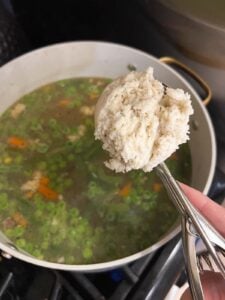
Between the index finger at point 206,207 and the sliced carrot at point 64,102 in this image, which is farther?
the sliced carrot at point 64,102

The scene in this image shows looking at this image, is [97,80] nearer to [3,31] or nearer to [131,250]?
[3,31]

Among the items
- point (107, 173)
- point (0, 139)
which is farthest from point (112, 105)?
point (0, 139)

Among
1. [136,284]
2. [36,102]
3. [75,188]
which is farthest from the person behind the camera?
[36,102]

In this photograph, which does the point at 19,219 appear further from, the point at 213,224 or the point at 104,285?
the point at 213,224

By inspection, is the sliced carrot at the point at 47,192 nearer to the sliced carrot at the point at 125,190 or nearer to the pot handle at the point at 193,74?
the sliced carrot at the point at 125,190

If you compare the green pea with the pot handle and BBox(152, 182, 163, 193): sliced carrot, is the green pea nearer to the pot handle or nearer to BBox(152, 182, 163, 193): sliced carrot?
BBox(152, 182, 163, 193): sliced carrot

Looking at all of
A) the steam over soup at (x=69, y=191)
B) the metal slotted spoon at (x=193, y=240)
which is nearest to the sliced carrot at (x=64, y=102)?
the steam over soup at (x=69, y=191)

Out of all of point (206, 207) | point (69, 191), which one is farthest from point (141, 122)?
point (69, 191)
